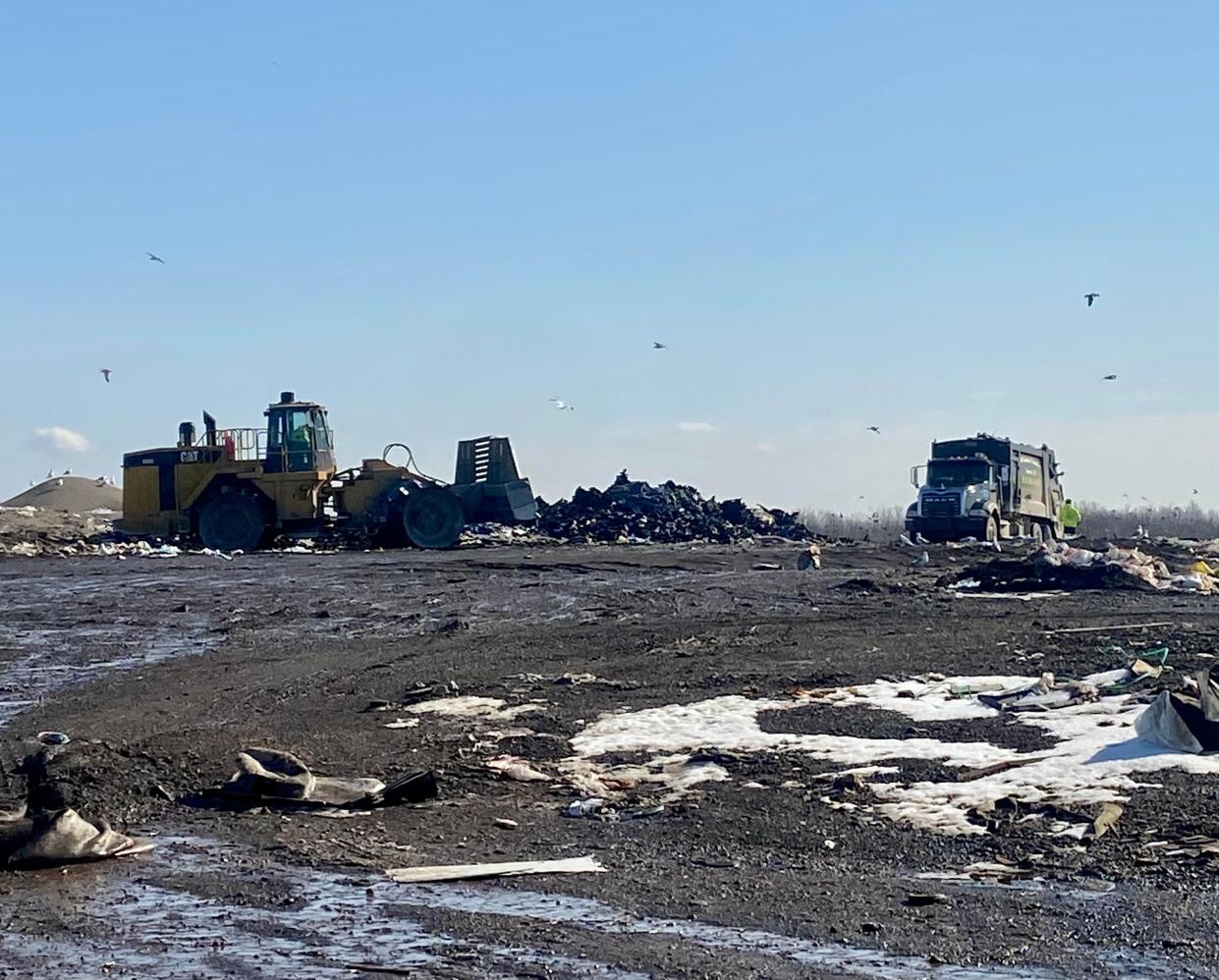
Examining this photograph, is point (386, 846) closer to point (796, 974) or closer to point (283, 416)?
point (796, 974)

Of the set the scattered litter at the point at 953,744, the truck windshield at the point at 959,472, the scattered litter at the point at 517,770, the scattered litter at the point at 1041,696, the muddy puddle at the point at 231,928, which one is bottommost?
the muddy puddle at the point at 231,928

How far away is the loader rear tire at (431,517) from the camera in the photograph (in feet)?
114

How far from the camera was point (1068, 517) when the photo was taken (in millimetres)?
46812

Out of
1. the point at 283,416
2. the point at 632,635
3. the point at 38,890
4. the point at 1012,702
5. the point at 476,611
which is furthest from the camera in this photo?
the point at 283,416

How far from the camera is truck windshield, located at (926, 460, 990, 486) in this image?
127 feet

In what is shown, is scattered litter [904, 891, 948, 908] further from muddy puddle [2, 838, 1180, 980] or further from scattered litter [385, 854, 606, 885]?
scattered litter [385, 854, 606, 885]

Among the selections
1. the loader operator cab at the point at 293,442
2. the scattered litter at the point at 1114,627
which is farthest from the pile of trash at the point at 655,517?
the scattered litter at the point at 1114,627

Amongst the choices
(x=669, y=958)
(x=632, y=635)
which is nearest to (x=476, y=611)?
(x=632, y=635)

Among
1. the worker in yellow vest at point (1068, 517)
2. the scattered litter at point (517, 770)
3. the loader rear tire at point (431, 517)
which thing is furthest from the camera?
the worker in yellow vest at point (1068, 517)

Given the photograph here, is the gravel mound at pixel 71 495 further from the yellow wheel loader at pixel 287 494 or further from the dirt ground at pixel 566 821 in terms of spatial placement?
the dirt ground at pixel 566 821

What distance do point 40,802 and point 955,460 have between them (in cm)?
3275

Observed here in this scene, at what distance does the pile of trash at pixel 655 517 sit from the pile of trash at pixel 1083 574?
1743cm

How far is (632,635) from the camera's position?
16828 millimetres

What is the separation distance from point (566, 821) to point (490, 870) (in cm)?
134
